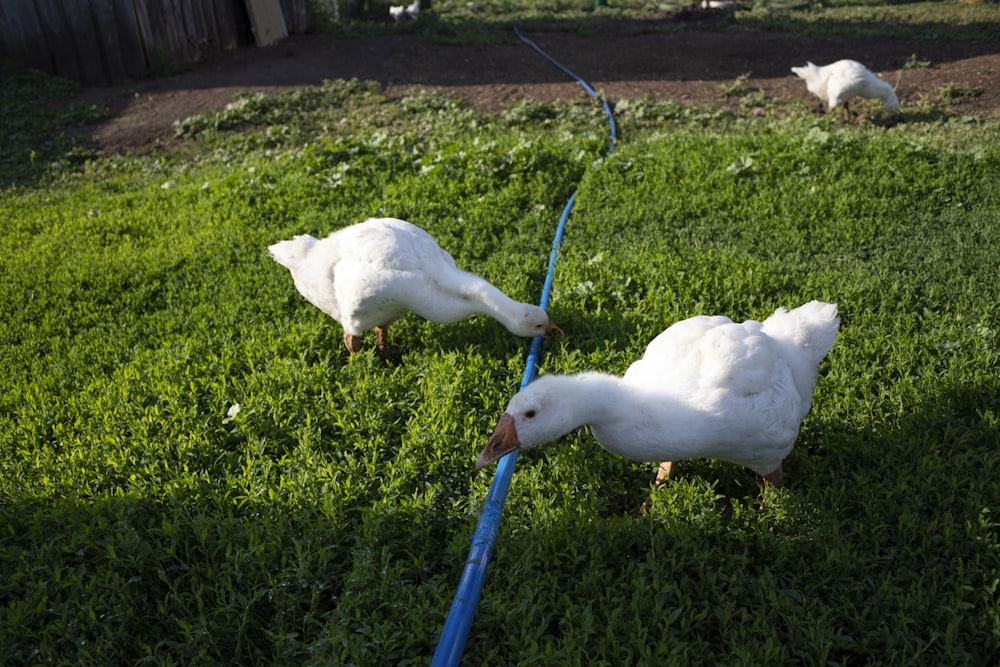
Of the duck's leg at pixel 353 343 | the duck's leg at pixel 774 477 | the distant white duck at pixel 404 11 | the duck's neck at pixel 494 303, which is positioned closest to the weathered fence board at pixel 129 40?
the distant white duck at pixel 404 11

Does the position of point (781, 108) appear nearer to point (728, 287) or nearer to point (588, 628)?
point (728, 287)

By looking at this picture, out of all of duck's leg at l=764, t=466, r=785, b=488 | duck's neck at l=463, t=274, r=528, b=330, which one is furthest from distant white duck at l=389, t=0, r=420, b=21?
duck's leg at l=764, t=466, r=785, b=488

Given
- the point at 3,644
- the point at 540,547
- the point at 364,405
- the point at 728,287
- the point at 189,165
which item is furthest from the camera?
the point at 189,165

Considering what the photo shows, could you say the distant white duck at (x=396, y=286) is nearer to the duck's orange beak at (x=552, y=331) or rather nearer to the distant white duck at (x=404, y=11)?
the duck's orange beak at (x=552, y=331)

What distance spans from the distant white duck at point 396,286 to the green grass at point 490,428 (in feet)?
0.98

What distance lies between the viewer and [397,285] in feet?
13.5

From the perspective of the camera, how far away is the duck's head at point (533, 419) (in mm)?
2982

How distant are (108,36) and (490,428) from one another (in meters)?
11.5

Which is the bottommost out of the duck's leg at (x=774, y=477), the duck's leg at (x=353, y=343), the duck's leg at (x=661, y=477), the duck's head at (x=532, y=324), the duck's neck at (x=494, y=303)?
the duck's leg at (x=661, y=477)

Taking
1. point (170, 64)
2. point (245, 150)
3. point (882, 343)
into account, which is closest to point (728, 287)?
point (882, 343)

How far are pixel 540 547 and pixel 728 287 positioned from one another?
2640 mm

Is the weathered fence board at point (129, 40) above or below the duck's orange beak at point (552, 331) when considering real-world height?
above

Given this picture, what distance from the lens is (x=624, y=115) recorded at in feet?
30.2

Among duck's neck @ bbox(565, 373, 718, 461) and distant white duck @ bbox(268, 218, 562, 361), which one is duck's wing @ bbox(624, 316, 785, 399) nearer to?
duck's neck @ bbox(565, 373, 718, 461)
